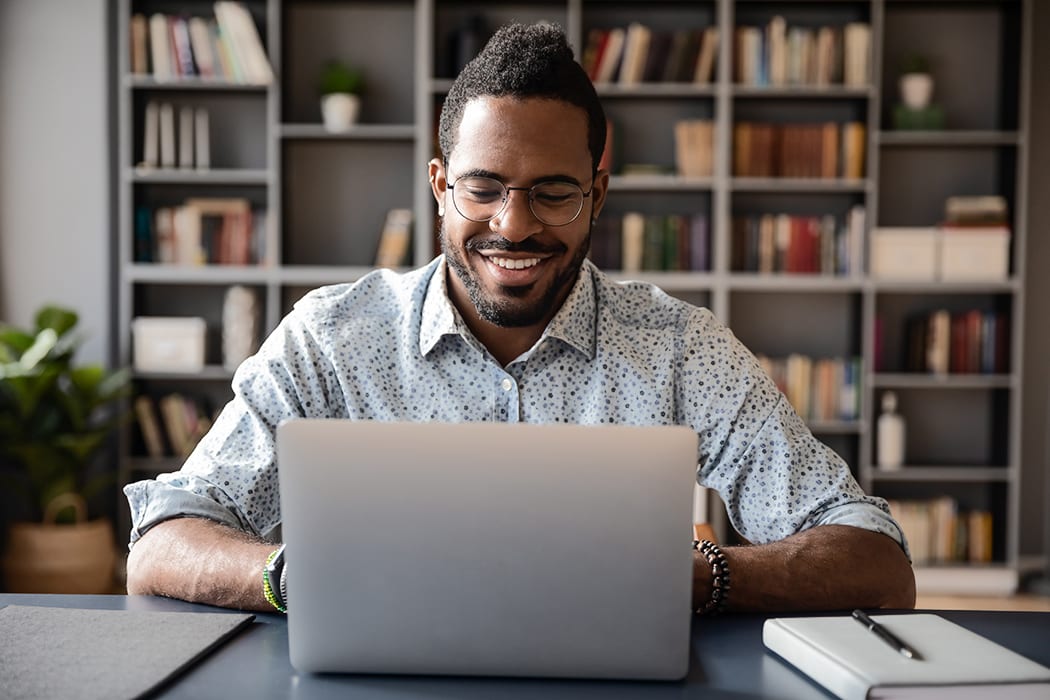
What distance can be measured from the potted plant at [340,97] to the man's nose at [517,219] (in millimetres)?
2672

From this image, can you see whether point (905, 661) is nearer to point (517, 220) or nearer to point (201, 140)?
point (517, 220)

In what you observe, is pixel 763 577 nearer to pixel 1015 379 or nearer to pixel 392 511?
pixel 392 511

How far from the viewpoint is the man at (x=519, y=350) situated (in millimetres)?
1507

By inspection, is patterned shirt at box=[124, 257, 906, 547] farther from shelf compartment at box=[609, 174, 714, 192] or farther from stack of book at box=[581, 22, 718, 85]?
stack of book at box=[581, 22, 718, 85]

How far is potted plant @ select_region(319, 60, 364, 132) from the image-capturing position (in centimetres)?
405

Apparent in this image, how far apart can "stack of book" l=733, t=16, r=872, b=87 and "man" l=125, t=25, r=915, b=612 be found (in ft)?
8.63

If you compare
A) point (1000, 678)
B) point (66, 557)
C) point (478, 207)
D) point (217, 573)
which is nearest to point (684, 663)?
point (1000, 678)

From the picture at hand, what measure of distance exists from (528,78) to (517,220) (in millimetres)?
201

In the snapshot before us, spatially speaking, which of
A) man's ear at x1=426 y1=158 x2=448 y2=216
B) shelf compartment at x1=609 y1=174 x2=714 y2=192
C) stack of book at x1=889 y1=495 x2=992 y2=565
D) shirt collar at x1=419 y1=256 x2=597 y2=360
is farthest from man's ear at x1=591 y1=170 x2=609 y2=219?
stack of book at x1=889 y1=495 x2=992 y2=565

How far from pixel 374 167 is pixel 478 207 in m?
2.86

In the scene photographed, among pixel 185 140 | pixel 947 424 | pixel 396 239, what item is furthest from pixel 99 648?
pixel 947 424

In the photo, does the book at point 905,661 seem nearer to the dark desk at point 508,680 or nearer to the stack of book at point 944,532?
the dark desk at point 508,680

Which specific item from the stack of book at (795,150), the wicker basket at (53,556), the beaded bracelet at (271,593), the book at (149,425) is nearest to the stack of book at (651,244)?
the stack of book at (795,150)

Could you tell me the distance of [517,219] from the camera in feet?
4.99
